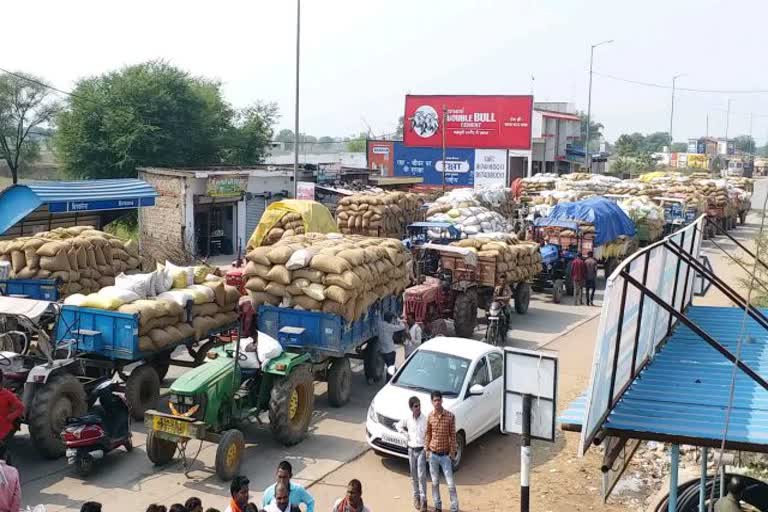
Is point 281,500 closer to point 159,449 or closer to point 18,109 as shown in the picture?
point 159,449

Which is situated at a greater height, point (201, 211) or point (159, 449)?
point (201, 211)

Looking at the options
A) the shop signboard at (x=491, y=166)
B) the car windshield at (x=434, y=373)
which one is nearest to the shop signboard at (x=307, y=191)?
the car windshield at (x=434, y=373)

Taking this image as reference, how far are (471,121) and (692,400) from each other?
1823 inches

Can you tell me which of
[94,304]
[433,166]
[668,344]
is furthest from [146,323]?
[433,166]

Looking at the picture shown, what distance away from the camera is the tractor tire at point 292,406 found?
10641 millimetres

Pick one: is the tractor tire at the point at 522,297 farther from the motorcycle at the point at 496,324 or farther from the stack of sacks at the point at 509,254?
the motorcycle at the point at 496,324

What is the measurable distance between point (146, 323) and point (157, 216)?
1607 cm

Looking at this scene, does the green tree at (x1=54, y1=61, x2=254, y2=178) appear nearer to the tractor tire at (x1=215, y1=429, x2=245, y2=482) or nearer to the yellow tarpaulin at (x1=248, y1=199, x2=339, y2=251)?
the yellow tarpaulin at (x1=248, y1=199, x2=339, y2=251)

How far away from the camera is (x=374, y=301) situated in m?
13.6

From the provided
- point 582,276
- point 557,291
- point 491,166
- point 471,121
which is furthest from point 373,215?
point 471,121

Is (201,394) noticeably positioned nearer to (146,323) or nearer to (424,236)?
(146,323)

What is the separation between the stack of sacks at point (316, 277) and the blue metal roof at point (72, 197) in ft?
28.6

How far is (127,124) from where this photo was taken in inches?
1284

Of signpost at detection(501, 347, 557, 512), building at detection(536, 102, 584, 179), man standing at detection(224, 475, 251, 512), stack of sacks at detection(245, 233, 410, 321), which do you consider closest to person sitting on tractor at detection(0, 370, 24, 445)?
man standing at detection(224, 475, 251, 512)
